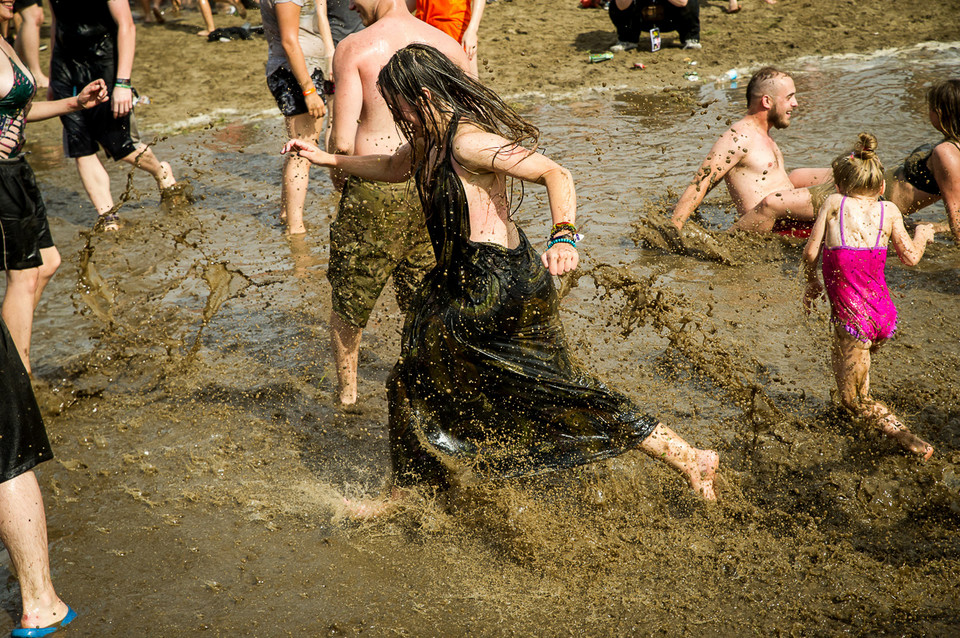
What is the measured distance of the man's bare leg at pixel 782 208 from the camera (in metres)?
5.37

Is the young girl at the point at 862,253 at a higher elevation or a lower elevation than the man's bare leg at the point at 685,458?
higher

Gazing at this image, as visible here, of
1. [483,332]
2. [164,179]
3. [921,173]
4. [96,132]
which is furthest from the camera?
[164,179]

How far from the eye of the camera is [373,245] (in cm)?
376

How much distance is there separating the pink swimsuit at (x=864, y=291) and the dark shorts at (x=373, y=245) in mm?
1789

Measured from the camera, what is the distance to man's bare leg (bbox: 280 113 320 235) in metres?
6.05

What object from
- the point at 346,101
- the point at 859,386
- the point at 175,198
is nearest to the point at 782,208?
the point at 859,386

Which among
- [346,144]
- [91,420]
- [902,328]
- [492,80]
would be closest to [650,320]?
[902,328]

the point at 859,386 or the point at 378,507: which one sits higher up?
the point at 859,386

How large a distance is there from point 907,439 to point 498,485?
1.69 m

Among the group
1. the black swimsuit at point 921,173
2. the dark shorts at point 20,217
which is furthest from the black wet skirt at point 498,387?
the black swimsuit at point 921,173

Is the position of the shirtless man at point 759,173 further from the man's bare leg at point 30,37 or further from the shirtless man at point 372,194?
the man's bare leg at point 30,37

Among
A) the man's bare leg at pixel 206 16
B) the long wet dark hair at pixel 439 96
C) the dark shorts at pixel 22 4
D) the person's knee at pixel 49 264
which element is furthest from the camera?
the man's bare leg at pixel 206 16

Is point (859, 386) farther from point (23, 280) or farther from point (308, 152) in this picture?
point (23, 280)

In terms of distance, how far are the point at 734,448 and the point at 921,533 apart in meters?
0.79
